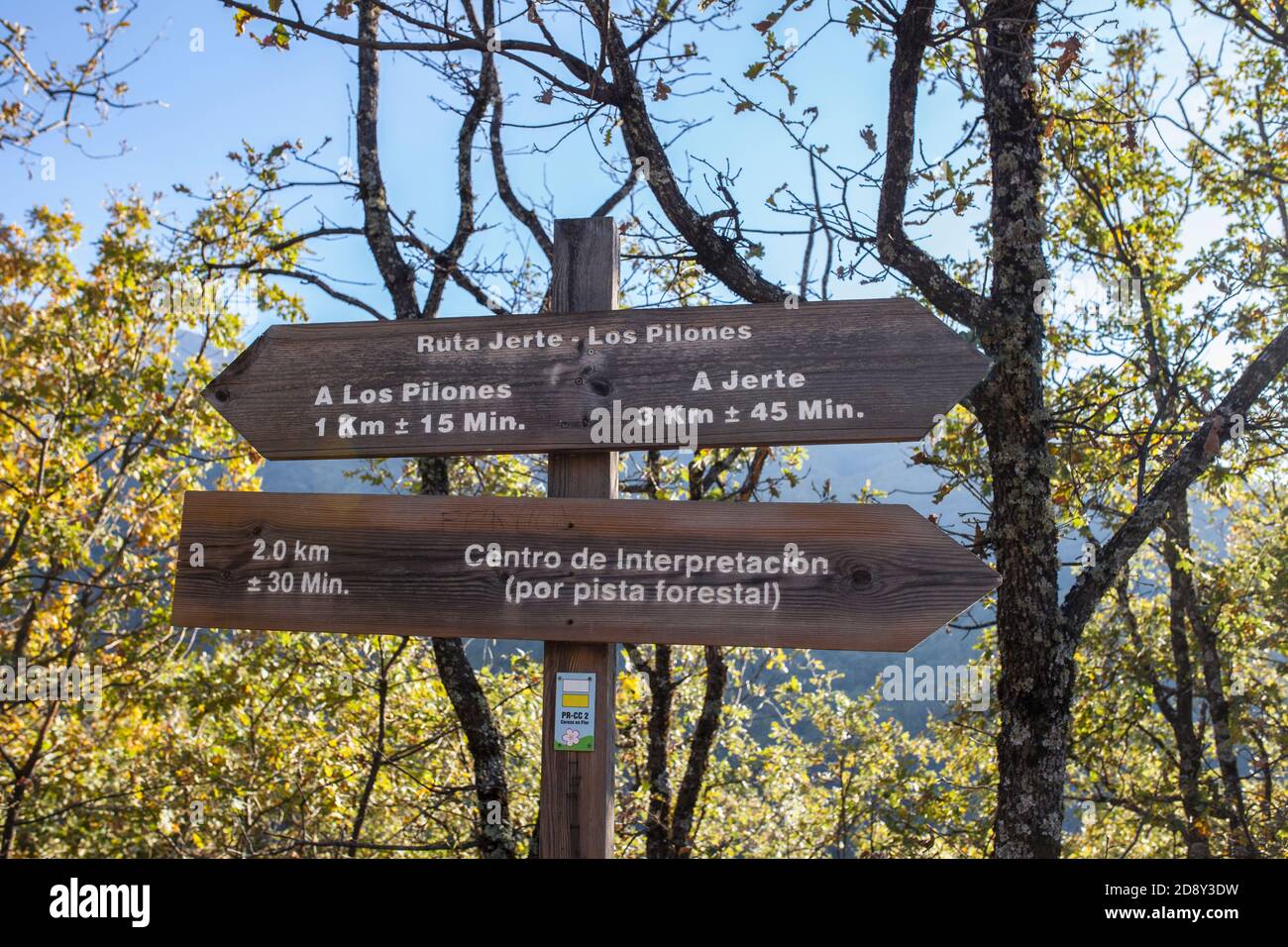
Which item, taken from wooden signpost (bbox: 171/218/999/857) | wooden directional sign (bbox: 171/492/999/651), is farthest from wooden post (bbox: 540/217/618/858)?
wooden directional sign (bbox: 171/492/999/651)

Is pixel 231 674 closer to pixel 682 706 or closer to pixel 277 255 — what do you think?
pixel 277 255

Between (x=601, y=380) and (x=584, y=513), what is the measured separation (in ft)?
1.26

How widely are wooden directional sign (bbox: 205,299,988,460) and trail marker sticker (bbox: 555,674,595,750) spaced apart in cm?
63

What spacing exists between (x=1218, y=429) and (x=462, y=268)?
14.9 ft

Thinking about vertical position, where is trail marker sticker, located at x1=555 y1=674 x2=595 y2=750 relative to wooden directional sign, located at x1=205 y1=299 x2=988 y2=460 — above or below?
below

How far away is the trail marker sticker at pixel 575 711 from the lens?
247cm

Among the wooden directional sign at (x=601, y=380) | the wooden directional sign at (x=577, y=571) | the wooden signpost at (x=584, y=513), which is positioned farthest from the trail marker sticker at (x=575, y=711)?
the wooden directional sign at (x=601, y=380)

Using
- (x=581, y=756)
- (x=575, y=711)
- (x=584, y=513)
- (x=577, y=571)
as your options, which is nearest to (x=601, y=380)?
(x=584, y=513)

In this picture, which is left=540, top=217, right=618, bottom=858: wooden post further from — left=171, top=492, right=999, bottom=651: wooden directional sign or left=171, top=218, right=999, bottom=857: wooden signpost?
left=171, top=492, right=999, bottom=651: wooden directional sign

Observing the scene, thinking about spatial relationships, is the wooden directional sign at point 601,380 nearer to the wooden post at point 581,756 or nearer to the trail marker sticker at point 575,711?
the wooden post at point 581,756

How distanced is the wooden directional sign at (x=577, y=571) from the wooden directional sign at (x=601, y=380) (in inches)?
8.1

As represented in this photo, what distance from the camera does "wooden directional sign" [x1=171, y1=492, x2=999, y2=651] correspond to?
237 cm

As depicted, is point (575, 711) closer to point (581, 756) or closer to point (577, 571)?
point (581, 756)

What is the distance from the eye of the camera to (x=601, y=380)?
260cm
